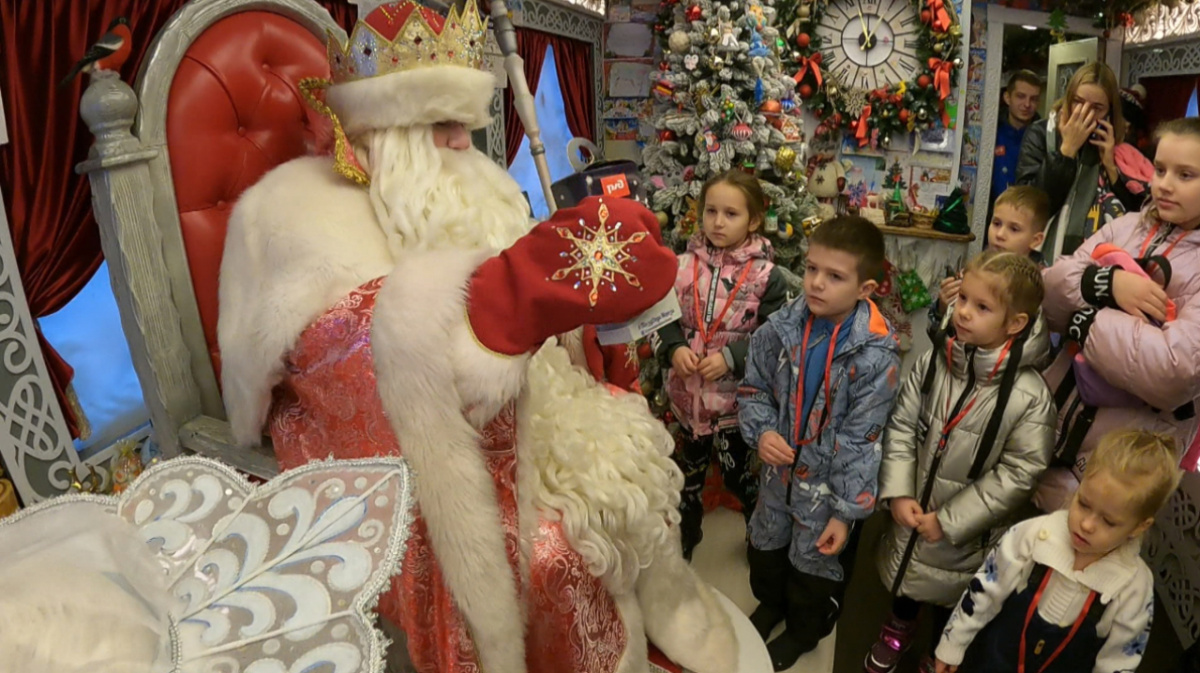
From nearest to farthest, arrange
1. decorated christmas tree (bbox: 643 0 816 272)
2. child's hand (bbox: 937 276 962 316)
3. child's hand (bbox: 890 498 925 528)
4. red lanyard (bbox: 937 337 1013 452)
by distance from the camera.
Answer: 1. red lanyard (bbox: 937 337 1013 452)
2. child's hand (bbox: 890 498 925 528)
3. child's hand (bbox: 937 276 962 316)
4. decorated christmas tree (bbox: 643 0 816 272)

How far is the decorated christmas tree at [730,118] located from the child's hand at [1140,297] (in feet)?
5.90

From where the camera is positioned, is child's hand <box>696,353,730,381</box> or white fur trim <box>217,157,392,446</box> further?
child's hand <box>696,353,730,381</box>

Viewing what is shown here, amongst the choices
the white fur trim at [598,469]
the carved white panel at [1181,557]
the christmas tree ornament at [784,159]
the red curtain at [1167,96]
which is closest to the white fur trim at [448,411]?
the white fur trim at [598,469]

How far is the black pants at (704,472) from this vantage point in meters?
2.68

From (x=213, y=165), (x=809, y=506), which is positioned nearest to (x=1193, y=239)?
(x=809, y=506)

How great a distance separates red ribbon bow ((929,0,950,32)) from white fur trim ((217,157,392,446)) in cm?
414

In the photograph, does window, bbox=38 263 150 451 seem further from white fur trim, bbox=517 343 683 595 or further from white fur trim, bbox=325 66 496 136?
white fur trim, bbox=517 343 683 595

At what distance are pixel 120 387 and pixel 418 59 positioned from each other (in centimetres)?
117

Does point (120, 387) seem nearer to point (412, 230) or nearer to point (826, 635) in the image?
point (412, 230)

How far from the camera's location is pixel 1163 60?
4215 mm

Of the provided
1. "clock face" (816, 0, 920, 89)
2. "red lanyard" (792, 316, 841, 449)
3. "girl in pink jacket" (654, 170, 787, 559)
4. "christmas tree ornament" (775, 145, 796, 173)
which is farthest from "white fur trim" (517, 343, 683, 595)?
"clock face" (816, 0, 920, 89)

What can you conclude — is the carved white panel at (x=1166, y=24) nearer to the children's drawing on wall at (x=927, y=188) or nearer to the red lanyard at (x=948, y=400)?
the children's drawing on wall at (x=927, y=188)

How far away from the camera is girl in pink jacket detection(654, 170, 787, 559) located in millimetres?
2535

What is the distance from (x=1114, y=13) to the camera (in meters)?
4.38
